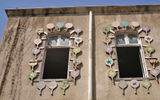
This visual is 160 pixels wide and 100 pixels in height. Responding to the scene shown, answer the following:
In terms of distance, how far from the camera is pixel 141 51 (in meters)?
9.26

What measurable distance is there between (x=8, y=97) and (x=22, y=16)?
13.6ft

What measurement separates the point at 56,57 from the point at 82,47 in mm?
2301

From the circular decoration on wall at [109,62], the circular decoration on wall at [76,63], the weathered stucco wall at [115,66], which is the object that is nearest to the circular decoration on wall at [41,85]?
the circular decoration on wall at [76,63]

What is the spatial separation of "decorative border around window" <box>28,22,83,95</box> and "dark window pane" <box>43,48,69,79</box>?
1.97ft

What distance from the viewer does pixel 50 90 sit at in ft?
26.7

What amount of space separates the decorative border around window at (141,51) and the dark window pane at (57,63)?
1925mm

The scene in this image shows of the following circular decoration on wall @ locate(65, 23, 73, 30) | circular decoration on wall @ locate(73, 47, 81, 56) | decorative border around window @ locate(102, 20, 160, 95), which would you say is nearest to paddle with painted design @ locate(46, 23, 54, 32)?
circular decoration on wall @ locate(65, 23, 73, 30)

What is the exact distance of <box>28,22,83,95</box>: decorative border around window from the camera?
8266 millimetres

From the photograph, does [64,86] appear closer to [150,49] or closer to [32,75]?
[32,75]

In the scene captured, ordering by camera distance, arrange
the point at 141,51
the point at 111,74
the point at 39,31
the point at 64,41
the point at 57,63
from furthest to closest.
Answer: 1. the point at 57,63
2. the point at 39,31
3. the point at 64,41
4. the point at 141,51
5. the point at 111,74

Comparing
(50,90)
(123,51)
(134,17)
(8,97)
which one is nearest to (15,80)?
(8,97)

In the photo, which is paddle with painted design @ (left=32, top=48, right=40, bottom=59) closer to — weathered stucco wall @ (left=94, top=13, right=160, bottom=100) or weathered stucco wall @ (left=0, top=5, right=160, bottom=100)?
weathered stucco wall @ (left=0, top=5, right=160, bottom=100)

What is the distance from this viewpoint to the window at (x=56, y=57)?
9727 mm

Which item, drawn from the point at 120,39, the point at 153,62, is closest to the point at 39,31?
the point at 120,39
